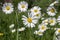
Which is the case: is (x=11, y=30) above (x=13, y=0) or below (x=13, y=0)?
below

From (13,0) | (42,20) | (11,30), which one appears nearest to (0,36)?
(11,30)

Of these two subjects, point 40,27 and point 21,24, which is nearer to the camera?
point 40,27

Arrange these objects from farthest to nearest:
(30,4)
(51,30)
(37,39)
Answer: (30,4), (51,30), (37,39)

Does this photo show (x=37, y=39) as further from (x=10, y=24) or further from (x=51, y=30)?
(x=10, y=24)

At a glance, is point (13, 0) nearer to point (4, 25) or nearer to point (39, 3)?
point (39, 3)

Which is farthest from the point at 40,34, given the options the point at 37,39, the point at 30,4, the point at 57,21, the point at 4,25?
the point at 30,4

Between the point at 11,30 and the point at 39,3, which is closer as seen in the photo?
the point at 11,30

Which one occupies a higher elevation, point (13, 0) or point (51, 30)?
point (13, 0)

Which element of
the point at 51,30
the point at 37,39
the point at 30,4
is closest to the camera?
the point at 37,39
